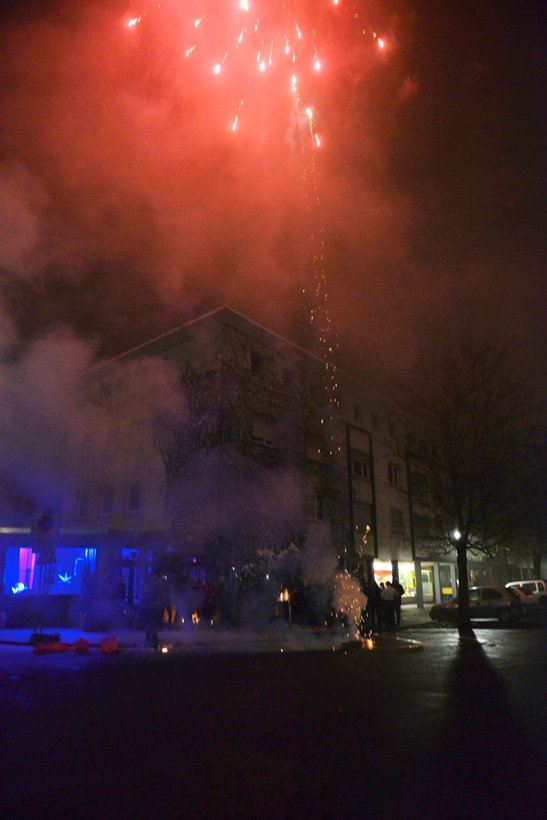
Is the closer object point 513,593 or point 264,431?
point 264,431

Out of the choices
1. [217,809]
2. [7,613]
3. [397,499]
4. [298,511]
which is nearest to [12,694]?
[217,809]

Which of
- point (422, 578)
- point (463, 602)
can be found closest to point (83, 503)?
point (463, 602)

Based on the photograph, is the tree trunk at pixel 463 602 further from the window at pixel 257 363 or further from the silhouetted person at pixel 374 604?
the window at pixel 257 363

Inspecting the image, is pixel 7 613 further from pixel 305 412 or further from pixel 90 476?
pixel 305 412

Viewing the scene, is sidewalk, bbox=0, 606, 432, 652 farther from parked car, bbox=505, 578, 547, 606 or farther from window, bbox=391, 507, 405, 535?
window, bbox=391, 507, 405, 535

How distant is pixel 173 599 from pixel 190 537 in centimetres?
332

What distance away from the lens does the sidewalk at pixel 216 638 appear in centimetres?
1067

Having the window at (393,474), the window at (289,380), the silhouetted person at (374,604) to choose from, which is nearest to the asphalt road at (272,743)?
the silhouetted person at (374,604)

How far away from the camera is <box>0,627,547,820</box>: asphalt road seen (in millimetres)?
3260

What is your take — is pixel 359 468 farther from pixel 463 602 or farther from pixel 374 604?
pixel 374 604

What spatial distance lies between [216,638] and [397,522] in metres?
17.1

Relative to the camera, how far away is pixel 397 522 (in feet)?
89.6

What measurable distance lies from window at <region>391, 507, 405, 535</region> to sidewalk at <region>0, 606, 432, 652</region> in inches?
573

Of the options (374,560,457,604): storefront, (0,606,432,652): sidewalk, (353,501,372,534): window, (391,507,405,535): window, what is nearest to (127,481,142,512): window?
(0,606,432,652): sidewalk
